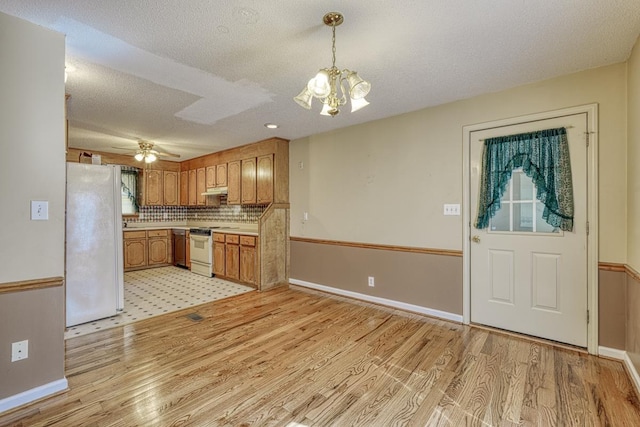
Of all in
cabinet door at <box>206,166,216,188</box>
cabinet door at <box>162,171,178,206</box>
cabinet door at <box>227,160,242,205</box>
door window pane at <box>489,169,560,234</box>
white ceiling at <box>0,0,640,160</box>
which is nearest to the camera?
white ceiling at <box>0,0,640,160</box>

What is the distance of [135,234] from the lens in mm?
5820

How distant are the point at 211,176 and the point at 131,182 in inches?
77.7

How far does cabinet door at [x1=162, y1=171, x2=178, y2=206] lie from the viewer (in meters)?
6.48

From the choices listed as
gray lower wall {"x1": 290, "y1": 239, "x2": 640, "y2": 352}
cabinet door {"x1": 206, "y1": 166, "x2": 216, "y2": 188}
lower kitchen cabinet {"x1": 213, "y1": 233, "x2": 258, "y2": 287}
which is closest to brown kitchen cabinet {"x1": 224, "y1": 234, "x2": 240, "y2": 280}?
lower kitchen cabinet {"x1": 213, "y1": 233, "x2": 258, "y2": 287}

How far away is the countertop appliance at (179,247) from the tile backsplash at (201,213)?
75cm

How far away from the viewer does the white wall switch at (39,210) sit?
1855 mm

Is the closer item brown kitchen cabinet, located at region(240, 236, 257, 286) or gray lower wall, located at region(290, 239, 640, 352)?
gray lower wall, located at region(290, 239, 640, 352)

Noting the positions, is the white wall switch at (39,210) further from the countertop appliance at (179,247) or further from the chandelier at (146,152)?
the countertop appliance at (179,247)

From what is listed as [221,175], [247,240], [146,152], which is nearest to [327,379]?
[247,240]

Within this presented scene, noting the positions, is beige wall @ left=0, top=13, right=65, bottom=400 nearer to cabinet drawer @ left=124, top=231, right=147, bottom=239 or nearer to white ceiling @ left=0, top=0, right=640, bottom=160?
white ceiling @ left=0, top=0, right=640, bottom=160

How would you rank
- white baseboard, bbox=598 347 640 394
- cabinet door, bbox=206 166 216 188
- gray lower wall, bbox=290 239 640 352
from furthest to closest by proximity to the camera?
1. cabinet door, bbox=206 166 216 188
2. gray lower wall, bbox=290 239 640 352
3. white baseboard, bbox=598 347 640 394

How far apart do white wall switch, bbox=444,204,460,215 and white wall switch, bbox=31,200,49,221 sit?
3383 mm

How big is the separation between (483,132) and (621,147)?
1.02 meters

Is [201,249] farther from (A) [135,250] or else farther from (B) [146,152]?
(B) [146,152]
